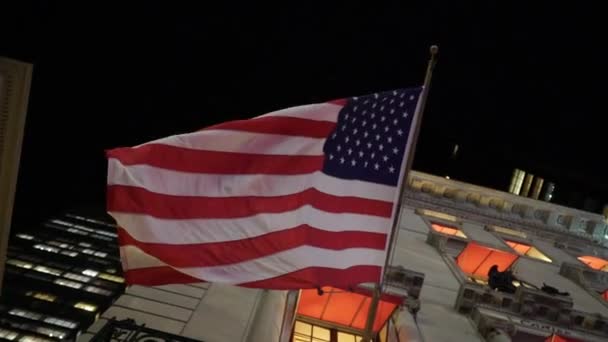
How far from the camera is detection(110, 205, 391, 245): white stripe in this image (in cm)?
722

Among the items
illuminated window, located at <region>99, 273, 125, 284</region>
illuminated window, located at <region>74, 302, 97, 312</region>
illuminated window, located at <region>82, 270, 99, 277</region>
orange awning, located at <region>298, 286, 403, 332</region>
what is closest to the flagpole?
orange awning, located at <region>298, 286, 403, 332</region>

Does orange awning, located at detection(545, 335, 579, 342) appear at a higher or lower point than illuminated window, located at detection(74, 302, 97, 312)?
higher

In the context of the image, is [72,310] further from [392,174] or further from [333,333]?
[392,174]

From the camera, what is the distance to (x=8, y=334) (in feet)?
126

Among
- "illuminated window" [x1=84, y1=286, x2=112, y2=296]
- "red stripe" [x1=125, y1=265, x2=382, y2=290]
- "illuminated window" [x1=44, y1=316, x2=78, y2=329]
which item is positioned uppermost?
"red stripe" [x1=125, y1=265, x2=382, y2=290]

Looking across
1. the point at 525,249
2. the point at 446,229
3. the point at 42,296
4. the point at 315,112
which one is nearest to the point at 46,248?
the point at 42,296

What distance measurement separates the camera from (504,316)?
1503 centimetres

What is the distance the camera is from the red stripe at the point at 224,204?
7.13 m

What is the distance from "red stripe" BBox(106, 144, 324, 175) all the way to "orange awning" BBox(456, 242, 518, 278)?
630 inches

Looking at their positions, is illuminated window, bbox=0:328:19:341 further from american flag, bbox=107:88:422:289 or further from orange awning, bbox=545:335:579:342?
american flag, bbox=107:88:422:289

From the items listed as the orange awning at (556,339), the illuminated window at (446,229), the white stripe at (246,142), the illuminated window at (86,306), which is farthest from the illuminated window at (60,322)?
the white stripe at (246,142)

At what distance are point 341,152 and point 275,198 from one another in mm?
1202

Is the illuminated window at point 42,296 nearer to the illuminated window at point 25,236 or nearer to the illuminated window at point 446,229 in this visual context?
the illuminated window at point 25,236

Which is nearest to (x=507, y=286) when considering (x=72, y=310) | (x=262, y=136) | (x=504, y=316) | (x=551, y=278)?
(x=504, y=316)
